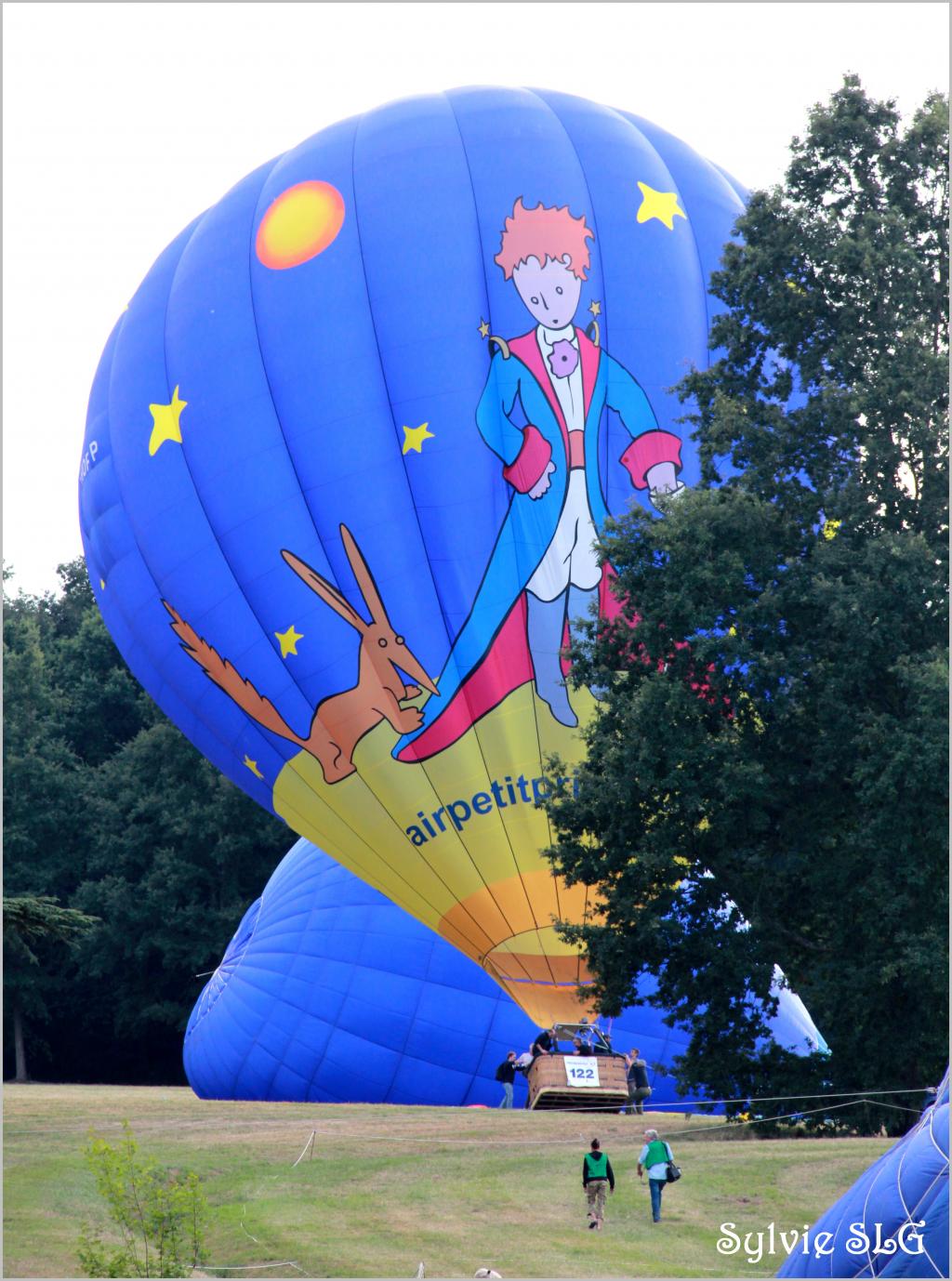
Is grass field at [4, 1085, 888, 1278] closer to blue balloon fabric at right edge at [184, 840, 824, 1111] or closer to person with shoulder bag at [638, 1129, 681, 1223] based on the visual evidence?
person with shoulder bag at [638, 1129, 681, 1223]

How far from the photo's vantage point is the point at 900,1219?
894 cm

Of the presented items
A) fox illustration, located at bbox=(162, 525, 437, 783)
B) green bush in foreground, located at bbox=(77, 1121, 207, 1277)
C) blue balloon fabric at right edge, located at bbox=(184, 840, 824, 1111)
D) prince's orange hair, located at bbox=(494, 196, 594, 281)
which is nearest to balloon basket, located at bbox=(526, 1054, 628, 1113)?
blue balloon fabric at right edge, located at bbox=(184, 840, 824, 1111)

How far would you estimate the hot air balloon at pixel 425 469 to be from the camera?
61.0 ft

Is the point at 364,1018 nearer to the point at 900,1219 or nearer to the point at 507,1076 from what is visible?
the point at 507,1076

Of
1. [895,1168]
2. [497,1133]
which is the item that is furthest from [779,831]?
[895,1168]

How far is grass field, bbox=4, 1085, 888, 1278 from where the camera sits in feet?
39.5

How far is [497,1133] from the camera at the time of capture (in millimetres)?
16391

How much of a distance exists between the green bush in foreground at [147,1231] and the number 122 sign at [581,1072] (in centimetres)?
580

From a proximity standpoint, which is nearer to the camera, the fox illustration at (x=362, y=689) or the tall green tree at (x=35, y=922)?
the tall green tree at (x=35, y=922)

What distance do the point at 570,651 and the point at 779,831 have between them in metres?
2.56

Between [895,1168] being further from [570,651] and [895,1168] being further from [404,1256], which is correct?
[570,651]

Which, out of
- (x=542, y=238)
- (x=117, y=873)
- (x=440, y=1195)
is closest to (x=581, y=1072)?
(x=440, y=1195)

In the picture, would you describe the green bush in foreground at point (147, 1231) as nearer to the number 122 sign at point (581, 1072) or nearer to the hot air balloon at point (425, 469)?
the number 122 sign at point (581, 1072)

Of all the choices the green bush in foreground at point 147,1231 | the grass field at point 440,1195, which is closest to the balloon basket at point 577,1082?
the grass field at point 440,1195
